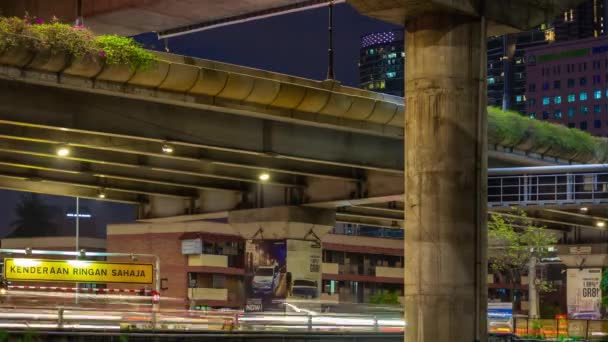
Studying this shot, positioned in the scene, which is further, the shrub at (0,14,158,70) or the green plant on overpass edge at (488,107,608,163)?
the green plant on overpass edge at (488,107,608,163)

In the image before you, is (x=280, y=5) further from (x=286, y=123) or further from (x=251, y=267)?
(x=251, y=267)

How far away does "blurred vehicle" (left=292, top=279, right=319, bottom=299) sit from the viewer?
49.3 m

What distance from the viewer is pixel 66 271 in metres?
36.5

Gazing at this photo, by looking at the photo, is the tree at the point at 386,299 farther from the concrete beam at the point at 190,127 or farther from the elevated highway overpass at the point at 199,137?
the concrete beam at the point at 190,127

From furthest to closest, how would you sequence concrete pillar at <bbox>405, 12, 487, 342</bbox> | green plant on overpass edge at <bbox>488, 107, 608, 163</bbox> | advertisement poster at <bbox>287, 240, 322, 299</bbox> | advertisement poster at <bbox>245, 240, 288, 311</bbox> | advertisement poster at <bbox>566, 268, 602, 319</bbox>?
1. advertisement poster at <bbox>566, 268, 602, 319</bbox>
2. advertisement poster at <bbox>287, 240, 322, 299</bbox>
3. advertisement poster at <bbox>245, 240, 288, 311</bbox>
4. green plant on overpass edge at <bbox>488, 107, 608, 163</bbox>
5. concrete pillar at <bbox>405, 12, 487, 342</bbox>

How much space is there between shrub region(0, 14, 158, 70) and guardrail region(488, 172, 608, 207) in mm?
11675

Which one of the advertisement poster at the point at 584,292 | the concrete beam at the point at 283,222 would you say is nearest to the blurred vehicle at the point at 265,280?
the concrete beam at the point at 283,222

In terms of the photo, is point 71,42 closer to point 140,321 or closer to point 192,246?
point 140,321

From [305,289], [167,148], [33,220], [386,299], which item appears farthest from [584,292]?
[33,220]

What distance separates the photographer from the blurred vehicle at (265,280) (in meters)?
49.5

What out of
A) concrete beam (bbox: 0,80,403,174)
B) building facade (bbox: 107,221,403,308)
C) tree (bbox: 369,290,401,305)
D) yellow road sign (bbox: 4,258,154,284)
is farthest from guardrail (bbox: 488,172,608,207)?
tree (bbox: 369,290,401,305)

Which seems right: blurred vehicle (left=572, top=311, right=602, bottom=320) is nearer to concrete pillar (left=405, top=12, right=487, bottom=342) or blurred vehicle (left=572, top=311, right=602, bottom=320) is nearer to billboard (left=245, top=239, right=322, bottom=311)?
billboard (left=245, top=239, right=322, bottom=311)

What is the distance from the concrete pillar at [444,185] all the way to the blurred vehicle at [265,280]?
2864 cm

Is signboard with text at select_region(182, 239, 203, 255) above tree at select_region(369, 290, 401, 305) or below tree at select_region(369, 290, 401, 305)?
above
